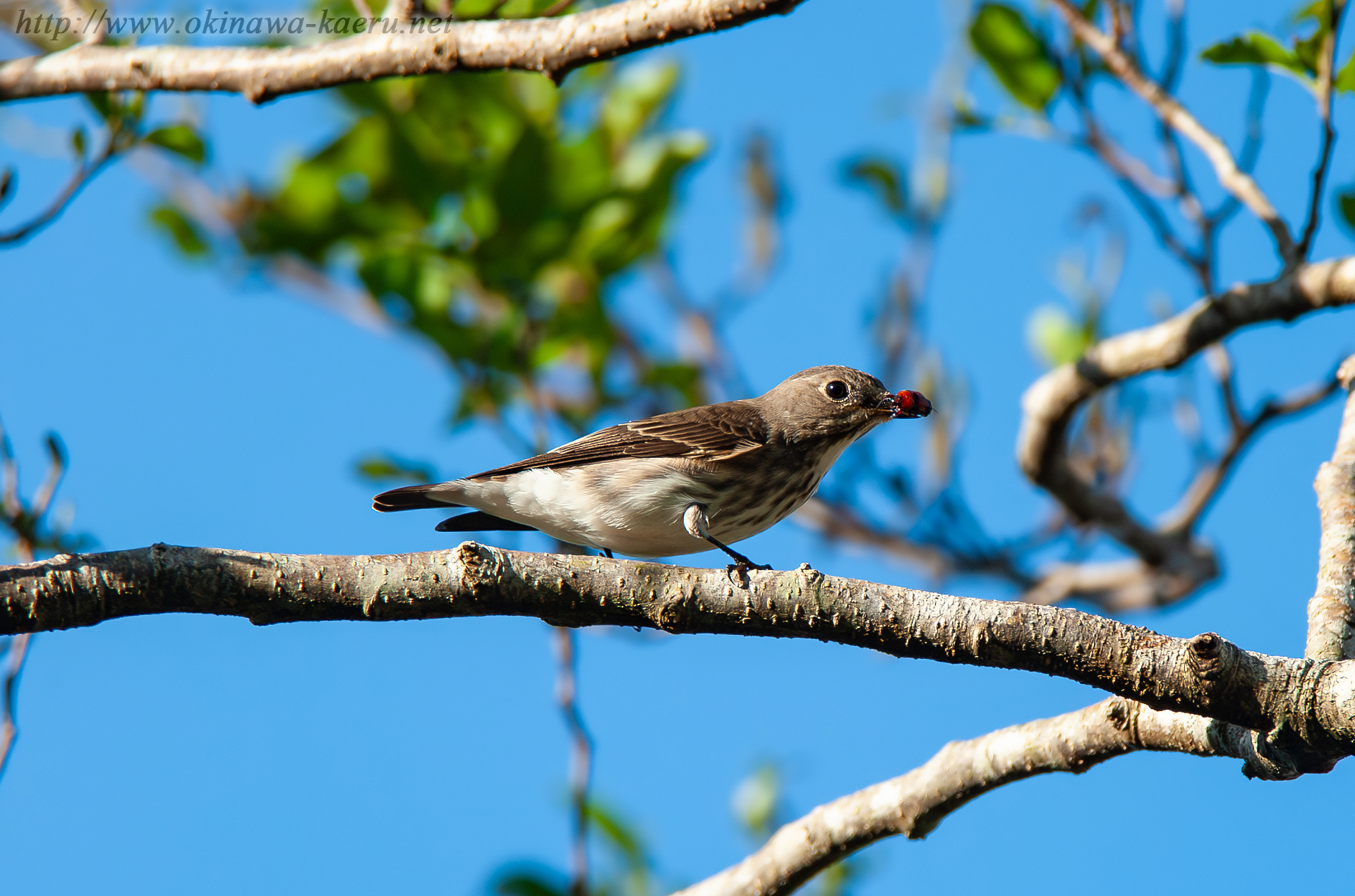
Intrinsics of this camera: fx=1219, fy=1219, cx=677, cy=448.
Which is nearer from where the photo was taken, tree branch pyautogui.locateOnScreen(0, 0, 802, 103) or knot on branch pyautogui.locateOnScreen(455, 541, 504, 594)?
knot on branch pyautogui.locateOnScreen(455, 541, 504, 594)

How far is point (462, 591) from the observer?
320 cm

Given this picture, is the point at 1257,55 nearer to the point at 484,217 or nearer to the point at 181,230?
the point at 484,217

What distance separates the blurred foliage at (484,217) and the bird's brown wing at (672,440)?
278mm

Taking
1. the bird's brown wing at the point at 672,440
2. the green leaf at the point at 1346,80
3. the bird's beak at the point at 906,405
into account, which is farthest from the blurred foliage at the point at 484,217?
the green leaf at the point at 1346,80

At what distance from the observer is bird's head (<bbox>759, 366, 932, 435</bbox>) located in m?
5.96

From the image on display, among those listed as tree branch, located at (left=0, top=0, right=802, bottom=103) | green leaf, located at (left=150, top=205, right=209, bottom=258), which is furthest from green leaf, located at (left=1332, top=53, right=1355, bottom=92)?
green leaf, located at (left=150, top=205, right=209, bottom=258)

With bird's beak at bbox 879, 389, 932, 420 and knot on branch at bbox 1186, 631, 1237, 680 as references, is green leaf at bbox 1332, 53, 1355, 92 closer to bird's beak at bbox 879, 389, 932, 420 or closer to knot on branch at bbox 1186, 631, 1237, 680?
bird's beak at bbox 879, 389, 932, 420

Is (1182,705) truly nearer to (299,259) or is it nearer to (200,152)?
(200,152)

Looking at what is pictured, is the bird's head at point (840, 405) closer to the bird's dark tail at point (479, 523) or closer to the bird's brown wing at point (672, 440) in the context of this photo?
the bird's brown wing at point (672, 440)

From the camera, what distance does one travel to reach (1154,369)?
18.3ft

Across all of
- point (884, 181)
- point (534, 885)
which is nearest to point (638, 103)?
point (884, 181)

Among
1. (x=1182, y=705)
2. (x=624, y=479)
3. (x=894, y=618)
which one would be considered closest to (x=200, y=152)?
(x=624, y=479)

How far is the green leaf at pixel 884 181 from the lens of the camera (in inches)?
283

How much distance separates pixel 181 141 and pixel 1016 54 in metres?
3.76
